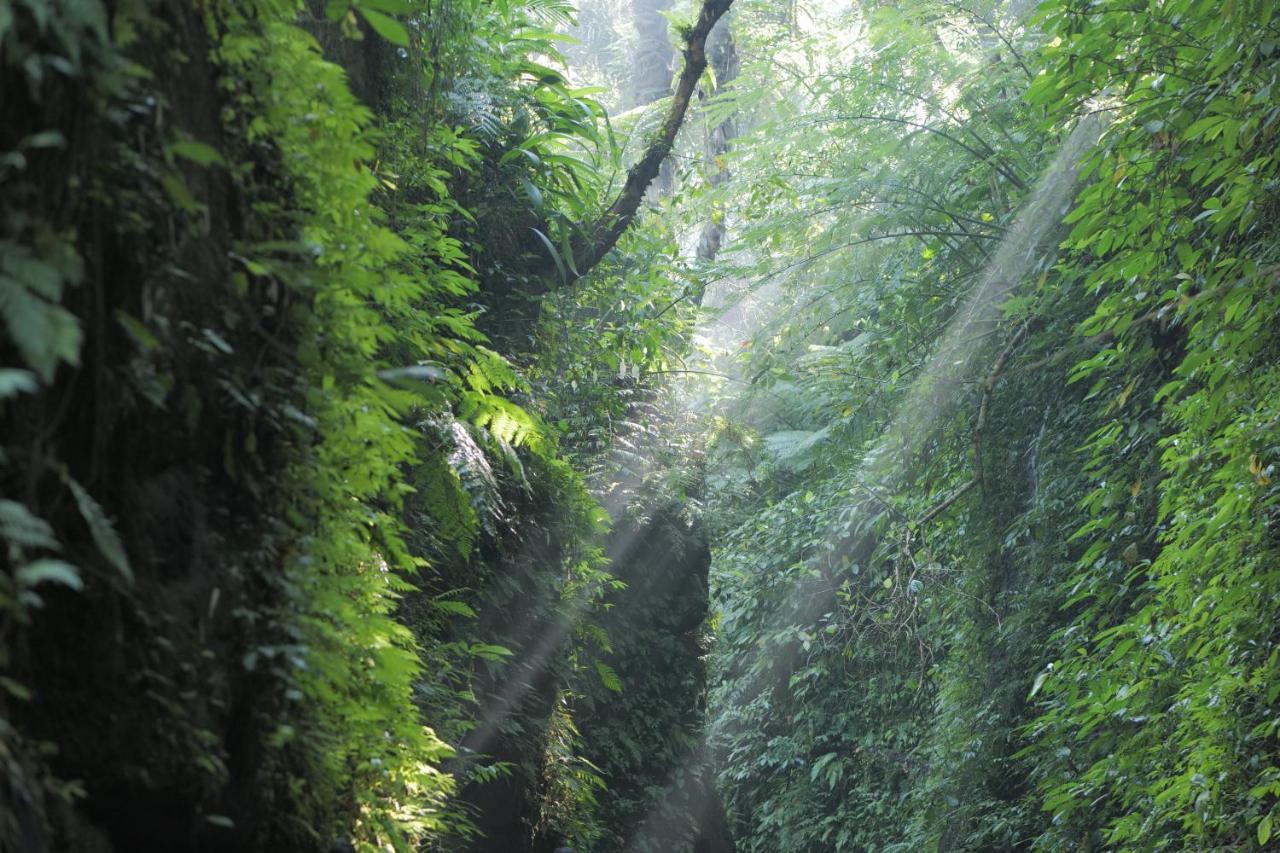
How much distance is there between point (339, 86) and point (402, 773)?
1.79 metres

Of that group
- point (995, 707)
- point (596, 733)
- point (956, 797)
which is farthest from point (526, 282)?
point (956, 797)

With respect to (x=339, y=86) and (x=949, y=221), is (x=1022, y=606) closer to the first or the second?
(x=949, y=221)

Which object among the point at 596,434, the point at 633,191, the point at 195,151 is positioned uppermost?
the point at 195,151

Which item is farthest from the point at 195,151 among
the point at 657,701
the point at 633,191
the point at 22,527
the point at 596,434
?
the point at 657,701

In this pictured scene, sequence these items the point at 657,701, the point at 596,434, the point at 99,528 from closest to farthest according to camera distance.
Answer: the point at 99,528 → the point at 596,434 → the point at 657,701

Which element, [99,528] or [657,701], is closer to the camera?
[99,528]

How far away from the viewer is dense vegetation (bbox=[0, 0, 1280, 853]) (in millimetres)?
1725

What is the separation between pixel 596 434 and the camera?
8148 mm

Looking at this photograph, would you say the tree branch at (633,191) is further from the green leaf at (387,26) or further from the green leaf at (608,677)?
the green leaf at (387,26)

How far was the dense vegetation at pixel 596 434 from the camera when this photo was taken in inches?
67.9

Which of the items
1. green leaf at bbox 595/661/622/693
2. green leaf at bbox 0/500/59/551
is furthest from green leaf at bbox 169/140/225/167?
green leaf at bbox 595/661/622/693

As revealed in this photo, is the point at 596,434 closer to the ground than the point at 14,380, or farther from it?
closer to the ground

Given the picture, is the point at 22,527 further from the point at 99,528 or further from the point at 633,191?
the point at 633,191

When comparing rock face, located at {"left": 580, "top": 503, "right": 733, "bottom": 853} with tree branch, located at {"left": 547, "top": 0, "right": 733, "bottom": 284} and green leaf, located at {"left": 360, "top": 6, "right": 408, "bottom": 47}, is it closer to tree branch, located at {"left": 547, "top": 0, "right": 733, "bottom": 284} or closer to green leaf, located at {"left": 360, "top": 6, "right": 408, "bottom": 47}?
tree branch, located at {"left": 547, "top": 0, "right": 733, "bottom": 284}
